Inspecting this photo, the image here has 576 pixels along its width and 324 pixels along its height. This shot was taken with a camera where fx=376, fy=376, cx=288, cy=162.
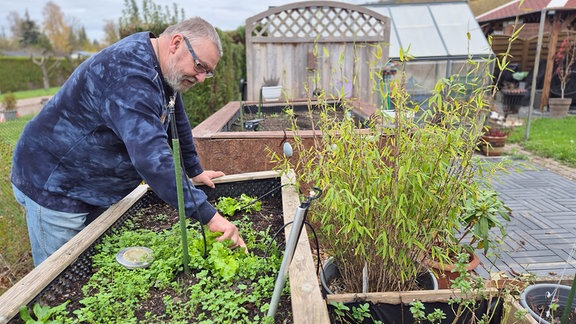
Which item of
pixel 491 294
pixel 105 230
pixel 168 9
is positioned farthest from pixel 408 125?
pixel 168 9

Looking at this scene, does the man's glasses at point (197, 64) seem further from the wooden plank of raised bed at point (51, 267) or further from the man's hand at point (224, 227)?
the wooden plank of raised bed at point (51, 267)

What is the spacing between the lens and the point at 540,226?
3.60 metres

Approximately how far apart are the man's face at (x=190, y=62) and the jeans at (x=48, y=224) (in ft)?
2.84

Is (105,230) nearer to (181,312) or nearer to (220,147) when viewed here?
(181,312)

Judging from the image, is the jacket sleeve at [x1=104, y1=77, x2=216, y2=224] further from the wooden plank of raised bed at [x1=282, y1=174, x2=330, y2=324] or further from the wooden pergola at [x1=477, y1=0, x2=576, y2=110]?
the wooden pergola at [x1=477, y1=0, x2=576, y2=110]

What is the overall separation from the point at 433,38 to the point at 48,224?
7.51m

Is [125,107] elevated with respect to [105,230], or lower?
elevated

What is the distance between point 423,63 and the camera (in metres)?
7.27

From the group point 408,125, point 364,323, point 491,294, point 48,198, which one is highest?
point 408,125

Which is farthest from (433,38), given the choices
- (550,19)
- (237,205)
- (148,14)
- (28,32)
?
(28,32)

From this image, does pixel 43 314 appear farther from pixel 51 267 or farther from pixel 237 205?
pixel 237 205

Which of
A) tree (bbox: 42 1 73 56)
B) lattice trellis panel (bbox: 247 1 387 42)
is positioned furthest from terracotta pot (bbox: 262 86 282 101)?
tree (bbox: 42 1 73 56)

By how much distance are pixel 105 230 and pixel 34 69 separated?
29.9 metres

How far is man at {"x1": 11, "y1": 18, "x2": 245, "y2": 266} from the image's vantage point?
1.42 m
